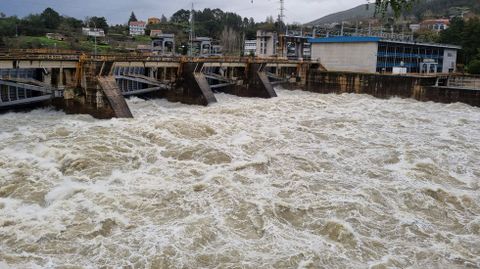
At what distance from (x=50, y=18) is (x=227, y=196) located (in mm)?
63464

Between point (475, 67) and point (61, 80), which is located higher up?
point (475, 67)

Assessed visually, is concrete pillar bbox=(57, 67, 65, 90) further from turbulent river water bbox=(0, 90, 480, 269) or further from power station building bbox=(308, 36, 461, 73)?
power station building bbox=(308, 36, 461, 73)

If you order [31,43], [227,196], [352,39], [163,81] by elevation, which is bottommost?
[227,196]

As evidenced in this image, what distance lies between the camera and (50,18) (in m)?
64.6

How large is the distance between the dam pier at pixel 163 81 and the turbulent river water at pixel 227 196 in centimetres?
123

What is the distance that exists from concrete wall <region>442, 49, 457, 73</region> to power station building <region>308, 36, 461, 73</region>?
1671 millimetres

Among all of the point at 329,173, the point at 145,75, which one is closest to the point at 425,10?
the point at 145,75

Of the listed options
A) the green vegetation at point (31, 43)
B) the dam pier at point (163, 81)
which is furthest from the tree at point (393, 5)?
the green vegetation at point (31, 43)

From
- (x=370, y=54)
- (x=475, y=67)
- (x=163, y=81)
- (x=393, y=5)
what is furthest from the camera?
(x=475, y=67)

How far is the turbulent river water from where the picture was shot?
819cm

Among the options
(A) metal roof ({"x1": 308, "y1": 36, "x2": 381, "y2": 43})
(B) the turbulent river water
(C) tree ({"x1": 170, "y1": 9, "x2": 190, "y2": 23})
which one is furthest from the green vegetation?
(C) tree ({"x1": 170, "y1": 9, "x2": 190, "y2": 23})

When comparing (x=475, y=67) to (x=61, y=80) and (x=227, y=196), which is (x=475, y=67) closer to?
(x=61, y=80)

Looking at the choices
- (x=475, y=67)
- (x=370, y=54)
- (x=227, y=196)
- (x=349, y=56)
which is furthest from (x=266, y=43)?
(x=227, y=196)

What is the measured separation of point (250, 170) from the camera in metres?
13.1
